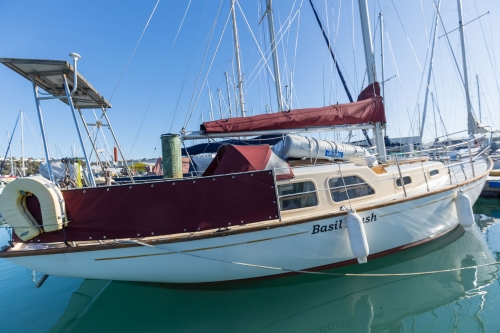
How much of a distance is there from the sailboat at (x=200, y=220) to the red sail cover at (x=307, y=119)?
1.93 feet

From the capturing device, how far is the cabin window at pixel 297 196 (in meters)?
4.44

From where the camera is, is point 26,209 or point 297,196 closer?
point 26,209

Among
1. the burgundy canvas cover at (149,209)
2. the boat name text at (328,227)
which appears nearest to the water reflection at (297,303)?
the boat name text at (328,227)

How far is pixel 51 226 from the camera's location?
3.52 m

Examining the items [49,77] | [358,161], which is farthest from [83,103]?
[358,161]

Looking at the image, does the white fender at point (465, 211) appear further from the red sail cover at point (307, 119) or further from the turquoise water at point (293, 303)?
the red sail cover at point (307, 119)

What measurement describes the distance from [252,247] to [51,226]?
2.77m

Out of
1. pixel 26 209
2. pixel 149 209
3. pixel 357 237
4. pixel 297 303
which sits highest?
pixel 26 209

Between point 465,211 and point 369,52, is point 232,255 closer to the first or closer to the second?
point 465,211

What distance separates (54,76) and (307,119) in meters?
4.50

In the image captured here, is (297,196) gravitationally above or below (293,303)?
above

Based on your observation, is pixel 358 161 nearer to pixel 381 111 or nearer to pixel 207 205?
pixel 381 111

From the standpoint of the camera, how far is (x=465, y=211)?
16.7ft

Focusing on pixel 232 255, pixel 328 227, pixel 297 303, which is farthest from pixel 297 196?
pixel 297 303
